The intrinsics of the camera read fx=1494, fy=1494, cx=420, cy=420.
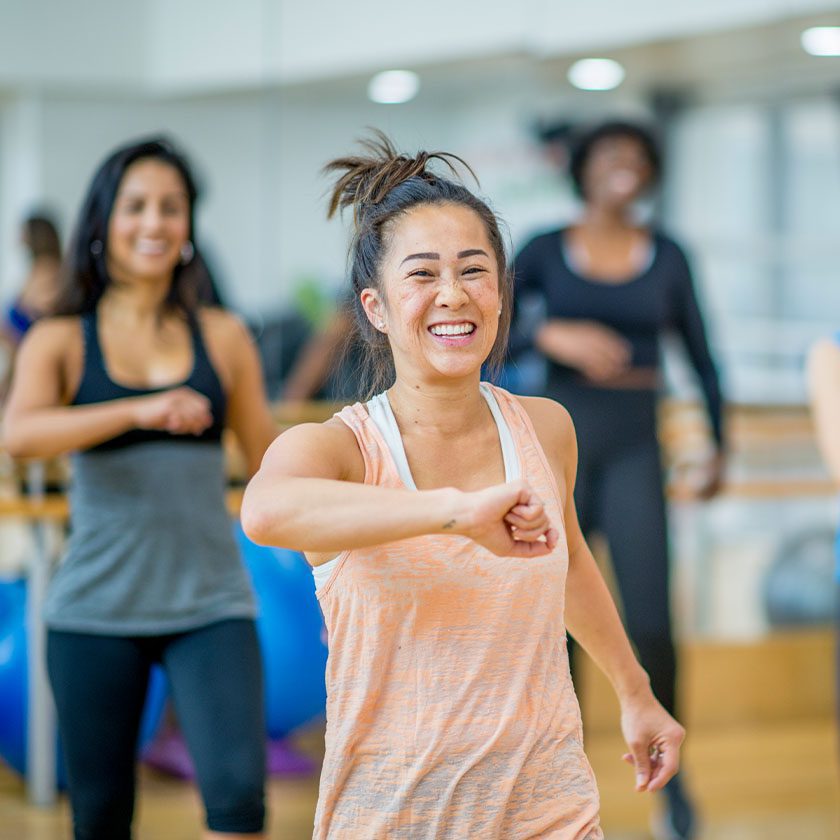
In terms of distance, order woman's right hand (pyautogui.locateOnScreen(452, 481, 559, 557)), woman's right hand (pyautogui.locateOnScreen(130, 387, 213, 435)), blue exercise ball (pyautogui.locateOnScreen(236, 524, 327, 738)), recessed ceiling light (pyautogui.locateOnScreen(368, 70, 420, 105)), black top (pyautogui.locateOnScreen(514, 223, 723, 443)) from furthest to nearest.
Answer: recessed ceiling light (pyautogui.locateOnScreen(368, 70, 420, 105))
blue exercise ball (pyautogui.locateOnScreen(236, 524, 327, 738))
black top (pyautogui.locateOnScreen(514, 223, 723, 443))
woman's right hand (pyautogui.locateOnScreen(130, 387, 213, 435))
woman's right hand (pyautogui.locateOnScreen(452, 481, 559, 557))

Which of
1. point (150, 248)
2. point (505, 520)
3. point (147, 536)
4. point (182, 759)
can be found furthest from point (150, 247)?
point (182, 759)

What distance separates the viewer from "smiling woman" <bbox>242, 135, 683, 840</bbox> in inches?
60.2

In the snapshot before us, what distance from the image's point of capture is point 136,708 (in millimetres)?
2365

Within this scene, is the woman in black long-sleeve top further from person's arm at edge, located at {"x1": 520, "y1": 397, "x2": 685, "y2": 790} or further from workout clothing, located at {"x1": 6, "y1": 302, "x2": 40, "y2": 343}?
workout clothing, located at {"x1": 6, "y1": 302, "x2": 40, "y2": 343}

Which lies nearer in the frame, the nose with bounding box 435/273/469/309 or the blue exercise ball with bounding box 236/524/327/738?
the nose with bounding box 435/273/469/309

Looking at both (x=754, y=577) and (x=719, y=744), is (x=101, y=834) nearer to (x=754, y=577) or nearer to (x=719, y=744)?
(x=719, y=744)

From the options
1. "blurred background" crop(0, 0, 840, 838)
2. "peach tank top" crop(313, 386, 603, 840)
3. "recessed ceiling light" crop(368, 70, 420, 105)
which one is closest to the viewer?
"peach tank top" crop(313, 386, 603, 840)

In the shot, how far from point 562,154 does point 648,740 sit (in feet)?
15.5

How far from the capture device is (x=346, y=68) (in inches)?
247

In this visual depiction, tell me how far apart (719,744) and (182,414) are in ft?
9.53

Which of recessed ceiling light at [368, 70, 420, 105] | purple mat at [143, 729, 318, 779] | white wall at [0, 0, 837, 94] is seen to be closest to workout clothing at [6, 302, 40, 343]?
purple mat at [143, 729, 318, 779]

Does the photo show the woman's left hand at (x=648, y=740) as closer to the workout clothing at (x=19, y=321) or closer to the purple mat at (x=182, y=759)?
the purple mat at (x=182, y=759)

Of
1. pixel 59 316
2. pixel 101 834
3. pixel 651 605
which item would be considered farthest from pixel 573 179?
pixel 101 834

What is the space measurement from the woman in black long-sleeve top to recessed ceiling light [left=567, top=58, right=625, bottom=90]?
9.48 ft
